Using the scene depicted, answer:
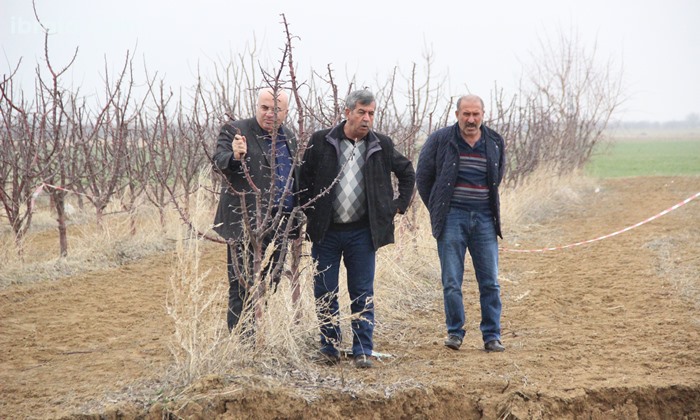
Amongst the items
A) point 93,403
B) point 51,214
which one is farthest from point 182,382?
point 51,214

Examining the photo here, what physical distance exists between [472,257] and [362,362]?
44.8 inches

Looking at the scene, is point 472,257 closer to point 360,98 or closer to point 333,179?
point 333,179

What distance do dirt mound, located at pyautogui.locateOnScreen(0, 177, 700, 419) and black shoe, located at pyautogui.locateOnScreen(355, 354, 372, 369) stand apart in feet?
0.26

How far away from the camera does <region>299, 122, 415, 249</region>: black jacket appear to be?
492 centimetres

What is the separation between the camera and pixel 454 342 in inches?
216

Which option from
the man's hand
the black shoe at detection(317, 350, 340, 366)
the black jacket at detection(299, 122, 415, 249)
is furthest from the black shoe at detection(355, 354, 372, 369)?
the man's hand

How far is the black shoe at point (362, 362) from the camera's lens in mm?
4965

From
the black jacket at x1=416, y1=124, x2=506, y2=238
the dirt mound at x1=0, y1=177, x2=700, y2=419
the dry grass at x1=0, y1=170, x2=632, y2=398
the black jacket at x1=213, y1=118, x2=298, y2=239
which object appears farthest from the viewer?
the black jacket at x1=416, y1=124, x2=506, y2=238

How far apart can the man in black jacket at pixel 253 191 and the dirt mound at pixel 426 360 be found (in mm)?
652

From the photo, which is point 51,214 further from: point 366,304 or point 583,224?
point 366,304

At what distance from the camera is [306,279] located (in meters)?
5.79

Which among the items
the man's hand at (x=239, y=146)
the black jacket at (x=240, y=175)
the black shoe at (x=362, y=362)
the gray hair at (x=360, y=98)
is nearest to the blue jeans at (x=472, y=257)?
the black shoe at (x=362, y=362)

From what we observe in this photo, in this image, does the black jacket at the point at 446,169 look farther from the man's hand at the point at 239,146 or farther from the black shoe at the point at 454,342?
the man's hand at the point at 239,146

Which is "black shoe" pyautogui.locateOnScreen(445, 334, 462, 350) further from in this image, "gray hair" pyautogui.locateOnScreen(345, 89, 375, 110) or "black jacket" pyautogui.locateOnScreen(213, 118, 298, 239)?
"gray hair" pyautogui.locateOnScreen(345, 89, 375, 110)
